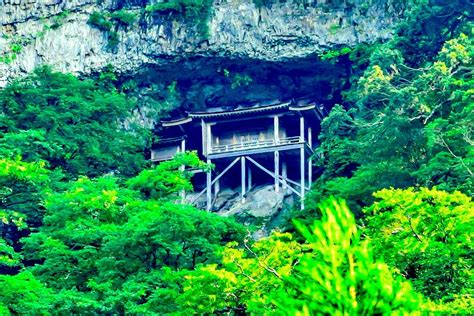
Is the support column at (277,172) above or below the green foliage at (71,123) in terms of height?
below

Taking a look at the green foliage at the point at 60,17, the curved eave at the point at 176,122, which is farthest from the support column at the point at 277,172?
the green foliage at the point at 60,17

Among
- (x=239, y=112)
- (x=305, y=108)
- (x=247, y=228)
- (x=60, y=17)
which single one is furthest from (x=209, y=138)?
(x=247, y=228)

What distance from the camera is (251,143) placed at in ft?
99.9

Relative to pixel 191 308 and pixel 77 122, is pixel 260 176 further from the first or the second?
pixel 191 308

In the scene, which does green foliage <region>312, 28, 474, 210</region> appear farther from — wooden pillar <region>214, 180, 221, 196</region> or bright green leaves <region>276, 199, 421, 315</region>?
bright green leaves <region>276, 199, 421, 315</region>

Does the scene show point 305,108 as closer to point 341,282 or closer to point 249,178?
point 249,178

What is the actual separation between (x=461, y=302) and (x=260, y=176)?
21.5 metres

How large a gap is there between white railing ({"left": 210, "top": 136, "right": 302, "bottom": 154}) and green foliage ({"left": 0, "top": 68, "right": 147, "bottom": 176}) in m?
3.77

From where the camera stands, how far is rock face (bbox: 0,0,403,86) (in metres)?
31.0

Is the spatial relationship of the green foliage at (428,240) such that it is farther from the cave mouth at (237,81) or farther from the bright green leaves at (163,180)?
the cave mouth at (237,81)

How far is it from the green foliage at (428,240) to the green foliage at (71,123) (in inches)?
551

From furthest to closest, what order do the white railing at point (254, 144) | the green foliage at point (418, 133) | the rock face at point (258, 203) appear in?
the white railing at point (254, 144), the rock face at point (258, 203), the green foliage at point (418, 133)

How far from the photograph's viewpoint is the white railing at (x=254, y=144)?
97.4ft

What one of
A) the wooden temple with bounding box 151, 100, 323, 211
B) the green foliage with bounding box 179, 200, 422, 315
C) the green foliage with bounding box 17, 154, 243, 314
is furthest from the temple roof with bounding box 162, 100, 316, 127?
the green foliage with bounding box 179, 200, 422, 315
